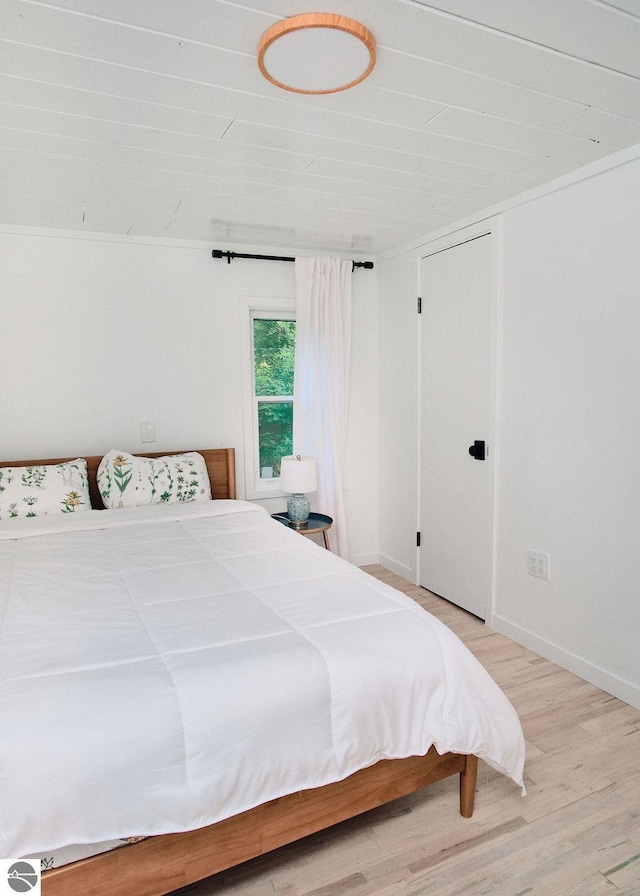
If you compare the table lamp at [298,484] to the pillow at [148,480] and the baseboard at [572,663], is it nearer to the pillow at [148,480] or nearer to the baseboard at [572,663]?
the pillow at [148,480]

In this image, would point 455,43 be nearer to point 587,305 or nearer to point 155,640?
point 587,305

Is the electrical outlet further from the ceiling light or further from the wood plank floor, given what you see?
the ceiling light

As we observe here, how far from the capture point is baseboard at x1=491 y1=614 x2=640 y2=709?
94.2 inches

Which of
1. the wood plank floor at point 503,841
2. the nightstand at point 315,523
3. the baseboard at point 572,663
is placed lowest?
the wood plank floor at point 503,841

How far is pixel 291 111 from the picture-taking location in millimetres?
1898

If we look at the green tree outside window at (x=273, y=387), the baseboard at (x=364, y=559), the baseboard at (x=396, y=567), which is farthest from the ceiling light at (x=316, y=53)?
the baseboard at (x=364, y=559)

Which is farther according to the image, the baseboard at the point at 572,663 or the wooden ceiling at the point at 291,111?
the baseboard at the point at 572,663

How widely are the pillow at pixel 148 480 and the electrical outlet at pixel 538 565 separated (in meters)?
1.79

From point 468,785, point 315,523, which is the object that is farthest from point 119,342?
point 468,785

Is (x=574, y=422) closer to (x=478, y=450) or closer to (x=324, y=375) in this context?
(x=478, y=450)

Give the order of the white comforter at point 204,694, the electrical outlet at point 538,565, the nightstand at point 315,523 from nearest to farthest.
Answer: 1. the white comforter at point 204,694
2. the electrical outlet at point 538,565
3. the nightstand at point 315,523

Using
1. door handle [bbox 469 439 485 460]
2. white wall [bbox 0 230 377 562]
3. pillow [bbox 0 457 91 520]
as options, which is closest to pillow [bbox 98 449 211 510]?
pillow [bbox 0 457 91 520]

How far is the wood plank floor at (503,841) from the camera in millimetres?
1561

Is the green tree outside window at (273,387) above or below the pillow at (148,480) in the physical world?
above
